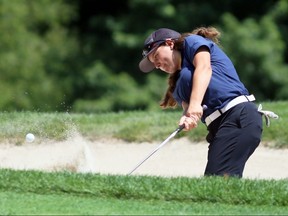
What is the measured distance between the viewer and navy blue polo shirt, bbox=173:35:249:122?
763 cm

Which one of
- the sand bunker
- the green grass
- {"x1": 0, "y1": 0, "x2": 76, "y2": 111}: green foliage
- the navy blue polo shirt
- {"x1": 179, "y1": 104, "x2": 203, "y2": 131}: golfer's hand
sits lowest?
{"x1": 0, "y1": 0, "x2": 76, "y2": 111}: green foliage

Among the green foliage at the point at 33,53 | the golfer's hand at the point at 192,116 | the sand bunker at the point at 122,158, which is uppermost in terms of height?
the golfer's hand at the point at 192,116

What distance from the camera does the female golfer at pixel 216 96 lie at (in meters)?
7.63

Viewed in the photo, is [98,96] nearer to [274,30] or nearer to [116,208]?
[274,30]

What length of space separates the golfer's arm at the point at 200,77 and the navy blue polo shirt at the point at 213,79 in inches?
3.4

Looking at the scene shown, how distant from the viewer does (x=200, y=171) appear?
1069 centimetres

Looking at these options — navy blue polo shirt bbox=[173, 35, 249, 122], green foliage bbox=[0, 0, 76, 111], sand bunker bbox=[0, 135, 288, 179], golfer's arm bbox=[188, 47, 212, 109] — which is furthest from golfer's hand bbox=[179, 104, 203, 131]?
green foliage bbox=[0, 0, 76, 111]

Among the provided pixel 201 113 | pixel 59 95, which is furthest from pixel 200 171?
pixel 59 95

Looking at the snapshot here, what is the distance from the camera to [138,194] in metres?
6.83

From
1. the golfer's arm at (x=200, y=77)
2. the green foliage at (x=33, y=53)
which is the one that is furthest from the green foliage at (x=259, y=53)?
the golfer's arm at (x=200, y=77)

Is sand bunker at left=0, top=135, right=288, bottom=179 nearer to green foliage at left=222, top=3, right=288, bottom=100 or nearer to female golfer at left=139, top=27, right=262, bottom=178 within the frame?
female golfer at left=139, top=27, right=262, bottom=178

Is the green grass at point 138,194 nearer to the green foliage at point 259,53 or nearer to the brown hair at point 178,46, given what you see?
the brown hair at point 178,46

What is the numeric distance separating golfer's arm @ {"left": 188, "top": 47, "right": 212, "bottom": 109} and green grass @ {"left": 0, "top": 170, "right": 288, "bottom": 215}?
596 millimetres

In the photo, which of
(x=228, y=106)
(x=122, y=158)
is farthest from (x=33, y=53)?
(x=228, y=106)
